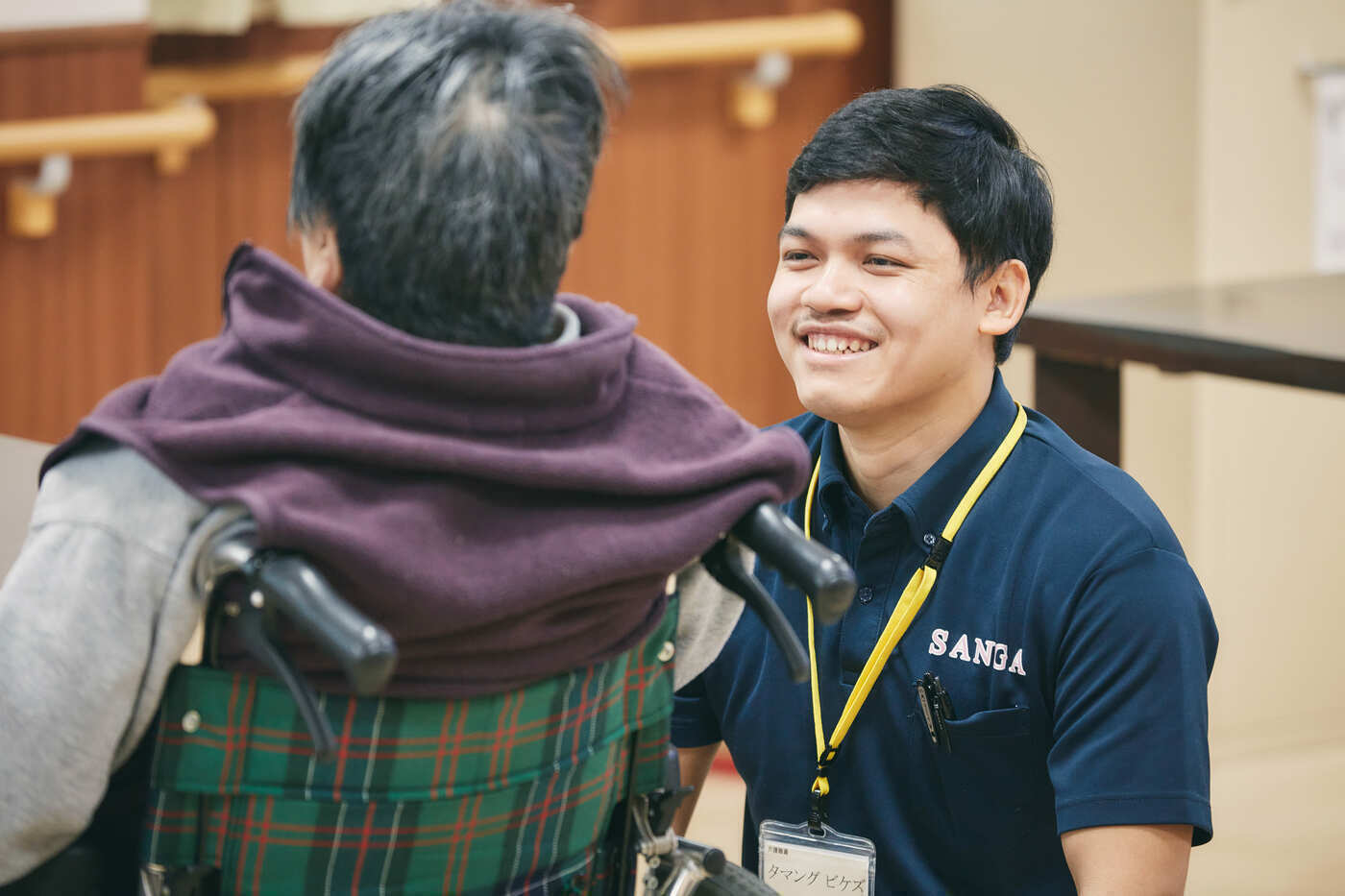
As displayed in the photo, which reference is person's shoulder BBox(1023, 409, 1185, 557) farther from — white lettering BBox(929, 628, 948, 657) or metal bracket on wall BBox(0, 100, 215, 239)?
metal bracket on wall BBox(0, 100, 215, 239)

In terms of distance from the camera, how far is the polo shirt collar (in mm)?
1444

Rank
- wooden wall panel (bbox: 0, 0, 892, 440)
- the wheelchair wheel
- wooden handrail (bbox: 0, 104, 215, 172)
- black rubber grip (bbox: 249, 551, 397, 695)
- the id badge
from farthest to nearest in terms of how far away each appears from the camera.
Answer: wooden wall panel (bbox: 0, 0, 892, 440) < wooden handrail (bbox: 0, 104, 215, 172) < the id badge < the wheelchair wheel < black rubber grip (bbox: 249, 551, 397, 695)

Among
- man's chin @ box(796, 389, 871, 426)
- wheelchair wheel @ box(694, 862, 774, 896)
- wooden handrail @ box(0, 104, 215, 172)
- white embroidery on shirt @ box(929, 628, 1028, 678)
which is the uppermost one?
wooden handrail @ box(0, 104, 215, 172)

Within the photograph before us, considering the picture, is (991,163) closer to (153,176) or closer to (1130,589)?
(1130,589)

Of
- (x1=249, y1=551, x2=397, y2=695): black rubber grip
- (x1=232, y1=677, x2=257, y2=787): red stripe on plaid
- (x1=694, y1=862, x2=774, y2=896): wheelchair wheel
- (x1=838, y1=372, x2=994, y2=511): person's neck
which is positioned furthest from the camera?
(x1=838, y1=372, x2=994, y2=511): person's neck

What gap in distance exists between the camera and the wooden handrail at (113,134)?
225 centimetres

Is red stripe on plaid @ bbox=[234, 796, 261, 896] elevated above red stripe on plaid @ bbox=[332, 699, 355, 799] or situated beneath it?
situated beneath

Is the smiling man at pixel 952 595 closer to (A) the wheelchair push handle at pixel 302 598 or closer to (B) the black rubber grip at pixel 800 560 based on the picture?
(B) the black rubber grip at pixel 800 560

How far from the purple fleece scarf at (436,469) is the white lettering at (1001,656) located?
535 millimetres

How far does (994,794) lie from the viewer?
1.37 metres

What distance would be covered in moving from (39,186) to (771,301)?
51.1 inches

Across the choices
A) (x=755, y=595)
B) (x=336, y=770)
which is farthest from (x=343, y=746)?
(x=755, y=595)

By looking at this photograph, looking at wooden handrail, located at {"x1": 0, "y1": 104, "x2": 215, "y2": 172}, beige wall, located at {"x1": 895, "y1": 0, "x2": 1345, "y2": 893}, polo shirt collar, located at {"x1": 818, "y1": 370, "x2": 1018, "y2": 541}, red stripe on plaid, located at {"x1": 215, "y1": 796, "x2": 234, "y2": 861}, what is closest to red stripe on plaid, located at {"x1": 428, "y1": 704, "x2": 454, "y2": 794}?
red stripe on plaid, located at {"x1": 215, "y1": 796, "x2": 234, "y2": 861}

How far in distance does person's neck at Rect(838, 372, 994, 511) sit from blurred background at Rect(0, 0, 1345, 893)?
1117 mm
